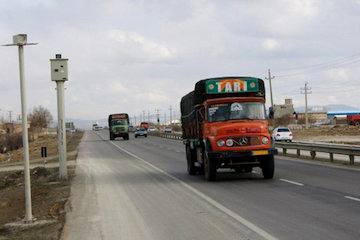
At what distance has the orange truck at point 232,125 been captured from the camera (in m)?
17.4

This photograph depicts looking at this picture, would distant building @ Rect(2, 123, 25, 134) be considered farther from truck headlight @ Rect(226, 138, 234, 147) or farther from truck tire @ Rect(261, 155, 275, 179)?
truck headlight @ Rect(226, 138, 234, 147)

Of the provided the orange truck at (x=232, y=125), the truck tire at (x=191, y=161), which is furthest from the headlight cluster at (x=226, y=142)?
the truck tire at (x=191, y=161)

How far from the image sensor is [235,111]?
1800 cm

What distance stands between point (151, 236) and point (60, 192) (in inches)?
339

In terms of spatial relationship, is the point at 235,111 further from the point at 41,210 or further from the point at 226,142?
the point at 41,210

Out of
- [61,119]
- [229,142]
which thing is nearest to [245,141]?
[229,142]

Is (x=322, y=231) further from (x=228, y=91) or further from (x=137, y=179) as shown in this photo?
(x=137, y=179)

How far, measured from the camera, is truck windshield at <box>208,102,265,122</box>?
58.9ft

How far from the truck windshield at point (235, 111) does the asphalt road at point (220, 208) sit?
1.96m

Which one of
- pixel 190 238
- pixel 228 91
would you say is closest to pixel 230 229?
pixel 190 238

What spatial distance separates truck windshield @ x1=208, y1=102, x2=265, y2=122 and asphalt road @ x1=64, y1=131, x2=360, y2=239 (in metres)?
1.96

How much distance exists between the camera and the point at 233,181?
1786 centimetres

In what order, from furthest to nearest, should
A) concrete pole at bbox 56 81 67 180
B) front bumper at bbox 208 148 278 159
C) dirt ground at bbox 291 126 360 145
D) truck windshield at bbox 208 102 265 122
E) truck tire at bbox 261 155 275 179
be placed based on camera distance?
dirt ground at bbox 291 126 360 145 < concrete pole at bbox 56 81 67 180 < truck windshield at bbox 208 102 265 122 < truck tire at bbox 261 155 275 179 < front bumper at bbox 208 148 278 159

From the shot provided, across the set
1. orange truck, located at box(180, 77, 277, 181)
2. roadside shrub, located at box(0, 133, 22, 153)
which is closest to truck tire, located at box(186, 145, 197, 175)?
orange truck, located at box(180, 77, 277, 181)
